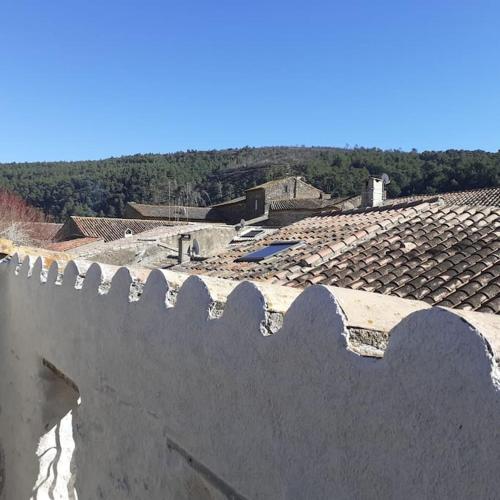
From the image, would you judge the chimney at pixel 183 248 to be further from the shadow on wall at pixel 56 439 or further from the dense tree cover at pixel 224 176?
the dense tree cover at pixel 224 176

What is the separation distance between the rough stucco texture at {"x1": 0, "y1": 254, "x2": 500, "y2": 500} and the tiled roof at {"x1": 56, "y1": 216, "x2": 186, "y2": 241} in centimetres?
2370

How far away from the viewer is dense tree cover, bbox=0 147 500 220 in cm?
4505

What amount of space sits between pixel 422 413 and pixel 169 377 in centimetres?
146

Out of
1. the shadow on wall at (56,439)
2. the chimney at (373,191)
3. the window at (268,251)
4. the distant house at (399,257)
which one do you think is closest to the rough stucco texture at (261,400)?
the shadow on wall at (56,439)

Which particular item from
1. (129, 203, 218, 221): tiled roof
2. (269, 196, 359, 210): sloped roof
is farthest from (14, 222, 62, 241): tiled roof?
(269, 196, 359, 210): sloped roof

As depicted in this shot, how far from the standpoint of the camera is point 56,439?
413 cm

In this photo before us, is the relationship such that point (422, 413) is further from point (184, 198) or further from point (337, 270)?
point (184, 198)

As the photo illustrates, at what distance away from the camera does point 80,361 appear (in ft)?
11.2

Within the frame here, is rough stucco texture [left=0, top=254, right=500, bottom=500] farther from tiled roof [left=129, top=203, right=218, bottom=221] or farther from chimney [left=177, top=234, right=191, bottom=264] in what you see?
tiled roof [left=129, top=203, right=218, bottom=221]

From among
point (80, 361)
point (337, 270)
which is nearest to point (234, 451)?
point (80, 361)

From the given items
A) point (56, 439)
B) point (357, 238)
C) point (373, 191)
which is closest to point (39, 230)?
point (373, 191)

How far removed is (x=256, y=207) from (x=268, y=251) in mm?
30826

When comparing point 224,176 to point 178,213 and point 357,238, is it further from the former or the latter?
point 357,238

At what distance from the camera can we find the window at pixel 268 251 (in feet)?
24.5
